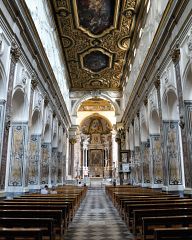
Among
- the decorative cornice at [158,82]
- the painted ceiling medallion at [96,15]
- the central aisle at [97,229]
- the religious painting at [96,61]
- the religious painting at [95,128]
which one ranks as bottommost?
the central aisle at [97,229]

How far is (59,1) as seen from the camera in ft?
42.7

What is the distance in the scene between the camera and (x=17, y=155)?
9.50m

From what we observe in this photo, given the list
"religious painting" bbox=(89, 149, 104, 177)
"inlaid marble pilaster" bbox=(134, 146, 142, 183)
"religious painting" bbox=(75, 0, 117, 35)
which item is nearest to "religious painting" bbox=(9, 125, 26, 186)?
"religious painting" bbox=(75, 0, 117, 35)

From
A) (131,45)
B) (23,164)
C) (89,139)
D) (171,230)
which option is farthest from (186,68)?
(89,139)

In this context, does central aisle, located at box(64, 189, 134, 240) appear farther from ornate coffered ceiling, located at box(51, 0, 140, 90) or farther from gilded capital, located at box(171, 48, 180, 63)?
ornate coffered ceiling, located at box(51, 0, 140, 90)

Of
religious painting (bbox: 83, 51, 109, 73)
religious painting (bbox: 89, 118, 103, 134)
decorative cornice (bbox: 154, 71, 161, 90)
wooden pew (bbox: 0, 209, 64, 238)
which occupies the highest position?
religious painting (bbox: 83, 51, 109, 73)

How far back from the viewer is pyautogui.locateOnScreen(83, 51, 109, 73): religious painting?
743 inches

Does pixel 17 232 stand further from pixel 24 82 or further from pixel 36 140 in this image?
pixel 36 140

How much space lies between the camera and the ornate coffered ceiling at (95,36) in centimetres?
1345

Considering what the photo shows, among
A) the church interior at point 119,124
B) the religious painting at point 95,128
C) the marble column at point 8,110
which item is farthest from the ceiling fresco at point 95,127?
the marble column at point 8,110

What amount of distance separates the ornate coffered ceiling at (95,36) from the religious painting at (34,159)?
7160 millimetres

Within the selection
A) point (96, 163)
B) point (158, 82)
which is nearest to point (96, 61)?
point (158, 82)

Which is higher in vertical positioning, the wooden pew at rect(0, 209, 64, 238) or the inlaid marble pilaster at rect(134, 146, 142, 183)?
the inlaid marble pilaster at rect(134, 146, 142, 183)

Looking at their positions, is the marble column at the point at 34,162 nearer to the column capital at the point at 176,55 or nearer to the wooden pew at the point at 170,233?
the column capital at the point at 176,55
